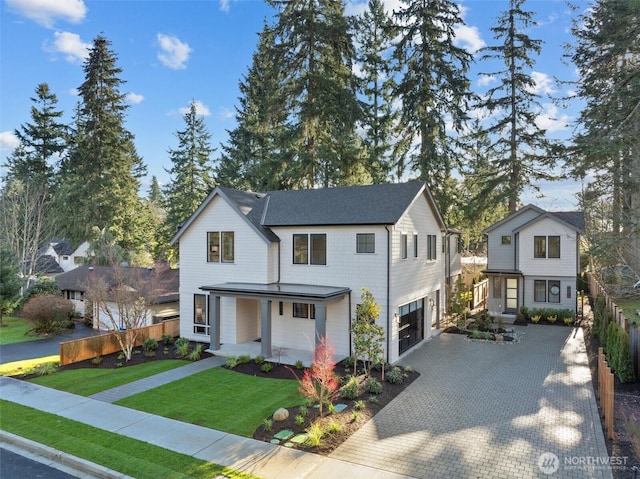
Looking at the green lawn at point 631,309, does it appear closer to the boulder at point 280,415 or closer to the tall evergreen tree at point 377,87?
the tall evergreen tree at point 377,87

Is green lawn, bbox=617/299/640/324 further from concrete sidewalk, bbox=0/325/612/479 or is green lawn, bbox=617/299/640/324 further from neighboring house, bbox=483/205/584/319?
concrete sidewalk, bbox=0/325/612/479

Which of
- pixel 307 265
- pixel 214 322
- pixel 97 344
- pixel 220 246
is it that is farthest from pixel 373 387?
pixel 97 344

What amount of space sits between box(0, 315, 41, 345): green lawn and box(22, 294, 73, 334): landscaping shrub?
76 cm

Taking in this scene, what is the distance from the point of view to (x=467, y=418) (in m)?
9.91

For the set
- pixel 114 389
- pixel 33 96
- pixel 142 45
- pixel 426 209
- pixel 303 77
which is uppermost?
pixel 33 96

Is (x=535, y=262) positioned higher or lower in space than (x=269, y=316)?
higher

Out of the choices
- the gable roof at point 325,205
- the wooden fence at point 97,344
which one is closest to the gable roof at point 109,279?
the wooden fence at point 97,344

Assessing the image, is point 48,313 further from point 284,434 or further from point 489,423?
point 489,423

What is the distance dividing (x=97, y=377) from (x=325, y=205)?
11.1 m

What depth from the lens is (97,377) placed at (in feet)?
44.8

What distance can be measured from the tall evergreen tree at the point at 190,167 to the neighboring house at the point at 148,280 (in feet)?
43.5

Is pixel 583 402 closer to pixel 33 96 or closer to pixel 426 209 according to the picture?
pixel 426 209

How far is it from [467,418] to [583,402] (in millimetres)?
3755

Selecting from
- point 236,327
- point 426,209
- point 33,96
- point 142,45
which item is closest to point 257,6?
point 142,45
